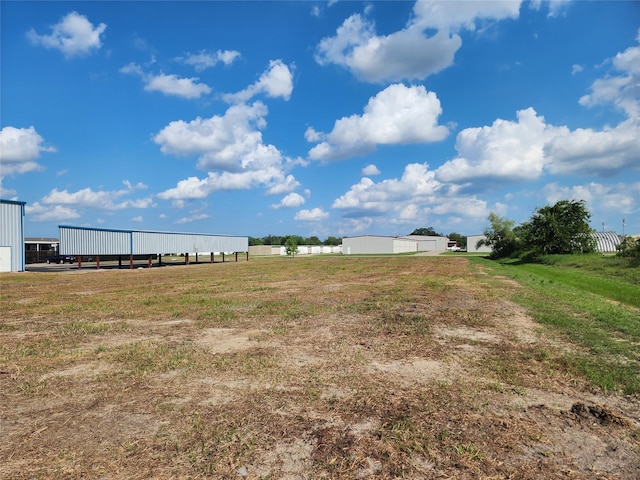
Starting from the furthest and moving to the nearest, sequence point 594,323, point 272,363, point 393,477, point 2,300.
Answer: point 2,300
point 594,323
point 272,363
point 393,477

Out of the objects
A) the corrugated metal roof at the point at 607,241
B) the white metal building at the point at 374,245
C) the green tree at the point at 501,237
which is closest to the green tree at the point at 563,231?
the green tree at the point at 501,237

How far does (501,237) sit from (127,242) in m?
63.8

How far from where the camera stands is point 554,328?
10.0 metres

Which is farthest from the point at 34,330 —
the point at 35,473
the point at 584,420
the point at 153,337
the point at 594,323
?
the point at 594,323

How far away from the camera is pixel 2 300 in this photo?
17484mm

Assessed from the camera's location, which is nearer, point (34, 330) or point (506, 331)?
point (506, 331)

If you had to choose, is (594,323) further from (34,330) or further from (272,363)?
(34,330)

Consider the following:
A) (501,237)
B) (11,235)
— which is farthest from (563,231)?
(11,235)

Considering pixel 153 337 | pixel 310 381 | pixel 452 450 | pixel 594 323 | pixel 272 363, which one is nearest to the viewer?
pixel 452 450

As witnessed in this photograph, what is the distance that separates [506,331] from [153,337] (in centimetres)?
909

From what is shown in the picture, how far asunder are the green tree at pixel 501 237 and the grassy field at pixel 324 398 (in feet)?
203

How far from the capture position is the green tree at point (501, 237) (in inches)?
2662

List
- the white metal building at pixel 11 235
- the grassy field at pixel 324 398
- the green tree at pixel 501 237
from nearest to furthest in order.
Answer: the grassy field at pixel 324 398 < the white metal building at pixel 11 235 < the green tree at pixel 501 237

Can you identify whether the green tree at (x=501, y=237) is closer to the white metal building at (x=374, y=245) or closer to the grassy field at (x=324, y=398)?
the white metal building at (x=374, y=245)
